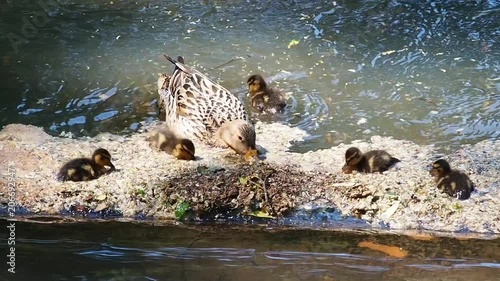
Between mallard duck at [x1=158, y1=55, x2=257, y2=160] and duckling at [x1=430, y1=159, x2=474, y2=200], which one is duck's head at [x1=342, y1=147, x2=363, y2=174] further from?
mallard duck at [x1=158, y1=55, x2=257, y2=160]

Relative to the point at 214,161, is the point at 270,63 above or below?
above

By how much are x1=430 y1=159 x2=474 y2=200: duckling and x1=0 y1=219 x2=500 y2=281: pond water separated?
435mm

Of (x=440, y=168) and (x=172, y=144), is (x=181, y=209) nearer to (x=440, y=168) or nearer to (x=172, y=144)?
(x=172, y=144)

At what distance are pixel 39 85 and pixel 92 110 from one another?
0.71 meters

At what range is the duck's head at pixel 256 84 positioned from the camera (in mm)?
6238

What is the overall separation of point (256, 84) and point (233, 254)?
2.55m

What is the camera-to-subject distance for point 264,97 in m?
6.14

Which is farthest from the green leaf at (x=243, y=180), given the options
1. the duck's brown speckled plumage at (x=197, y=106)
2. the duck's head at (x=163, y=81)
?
the duck's head at (x=163, y=81)

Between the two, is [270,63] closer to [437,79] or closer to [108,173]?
[437,79]

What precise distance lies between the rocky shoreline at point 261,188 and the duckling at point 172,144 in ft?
0.18

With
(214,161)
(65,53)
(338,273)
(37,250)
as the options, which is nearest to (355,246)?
(338,273)

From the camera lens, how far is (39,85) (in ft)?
21.4

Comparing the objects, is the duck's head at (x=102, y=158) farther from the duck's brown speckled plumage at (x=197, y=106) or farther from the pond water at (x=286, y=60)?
the duck's brown speckled plumage at (x=197, y=106)

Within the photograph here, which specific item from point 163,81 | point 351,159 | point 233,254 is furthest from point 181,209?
point 163,81
